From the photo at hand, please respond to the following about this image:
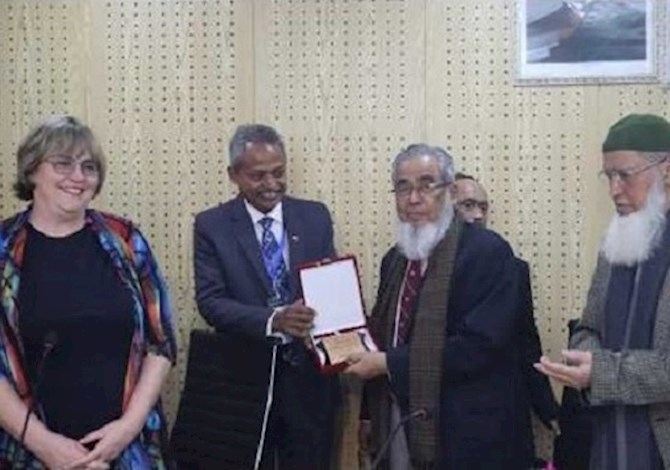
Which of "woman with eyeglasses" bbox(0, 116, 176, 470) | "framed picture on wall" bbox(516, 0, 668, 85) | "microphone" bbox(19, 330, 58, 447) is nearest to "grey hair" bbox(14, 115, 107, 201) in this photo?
"woman with eyeglasses" bbox(0, 116, 176, 470)

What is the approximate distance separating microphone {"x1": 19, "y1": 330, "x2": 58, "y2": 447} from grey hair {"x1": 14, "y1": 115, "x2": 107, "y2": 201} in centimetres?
43

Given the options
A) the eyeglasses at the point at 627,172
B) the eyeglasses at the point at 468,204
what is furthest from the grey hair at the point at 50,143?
the eyeglasses at the point at 627,172

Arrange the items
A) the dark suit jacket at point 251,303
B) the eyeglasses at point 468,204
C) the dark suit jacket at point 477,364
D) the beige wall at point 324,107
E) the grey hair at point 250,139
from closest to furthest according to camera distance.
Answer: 1. the dark suit jacket at point 477,364
2. the dark suit jacket at point 251,303
3. the grey hair at point 250,139
4. the eyeglasses at point 468,204
5. the beige wall at point 324,107

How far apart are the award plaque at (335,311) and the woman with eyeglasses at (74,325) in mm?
456

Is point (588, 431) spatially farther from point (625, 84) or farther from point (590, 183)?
point (625, 84)

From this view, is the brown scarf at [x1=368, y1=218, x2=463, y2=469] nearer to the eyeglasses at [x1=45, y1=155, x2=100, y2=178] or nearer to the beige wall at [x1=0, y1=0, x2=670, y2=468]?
the beige wall at [x1=0, y1=0, x2=670, y2=468]

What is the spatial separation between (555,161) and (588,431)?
3.06 ft

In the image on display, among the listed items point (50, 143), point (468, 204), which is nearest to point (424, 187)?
point (468, 204)

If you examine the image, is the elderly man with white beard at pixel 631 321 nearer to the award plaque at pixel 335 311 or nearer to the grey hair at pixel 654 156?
the grey hair at pixel 654 156

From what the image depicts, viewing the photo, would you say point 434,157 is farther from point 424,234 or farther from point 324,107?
point 324,107

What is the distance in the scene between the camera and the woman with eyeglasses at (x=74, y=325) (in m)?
2.47

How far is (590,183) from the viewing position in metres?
3.40

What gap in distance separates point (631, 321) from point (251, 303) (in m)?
1.19

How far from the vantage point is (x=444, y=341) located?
276cm
